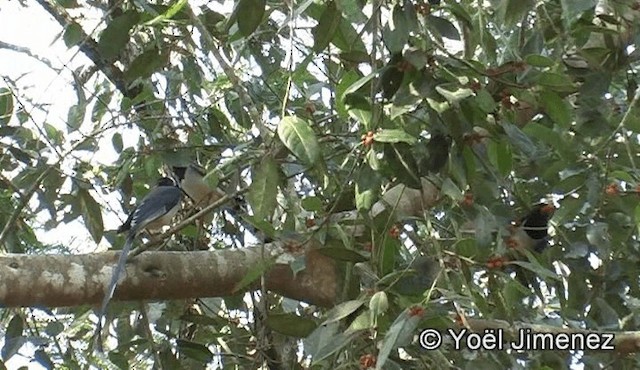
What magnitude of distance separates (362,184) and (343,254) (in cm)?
20

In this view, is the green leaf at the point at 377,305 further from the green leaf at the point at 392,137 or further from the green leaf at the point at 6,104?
the green leaf at the point at 6,104

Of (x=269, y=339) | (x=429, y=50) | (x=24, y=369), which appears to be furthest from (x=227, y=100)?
(x=429, y=50)

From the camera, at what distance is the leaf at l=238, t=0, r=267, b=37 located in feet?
5.16

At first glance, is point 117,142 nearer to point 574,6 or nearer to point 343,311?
point 343,311

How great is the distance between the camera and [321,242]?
183 centimetres

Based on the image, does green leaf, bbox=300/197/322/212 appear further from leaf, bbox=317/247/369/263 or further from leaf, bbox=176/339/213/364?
leaf, bbox=176/339/213/364

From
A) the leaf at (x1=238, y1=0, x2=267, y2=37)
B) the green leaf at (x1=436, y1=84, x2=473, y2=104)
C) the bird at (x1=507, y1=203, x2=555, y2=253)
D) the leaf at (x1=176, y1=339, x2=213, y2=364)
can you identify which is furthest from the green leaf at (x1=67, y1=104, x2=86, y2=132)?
the green leaf at (x1=436, y1=84, x2=473, y2=104)

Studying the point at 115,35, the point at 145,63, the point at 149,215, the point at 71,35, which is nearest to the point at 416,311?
the point at 115,35

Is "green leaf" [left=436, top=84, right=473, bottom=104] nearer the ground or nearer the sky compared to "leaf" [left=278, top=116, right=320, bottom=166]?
nearer the ground

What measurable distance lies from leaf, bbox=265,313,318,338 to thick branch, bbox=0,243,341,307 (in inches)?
4.4

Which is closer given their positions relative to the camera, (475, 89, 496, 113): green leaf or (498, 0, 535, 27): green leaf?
(475, 89, 496, 113): green leaf

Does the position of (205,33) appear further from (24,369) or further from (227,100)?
(24,369)

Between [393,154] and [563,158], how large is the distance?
596 mm

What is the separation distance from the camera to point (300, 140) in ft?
4.95
